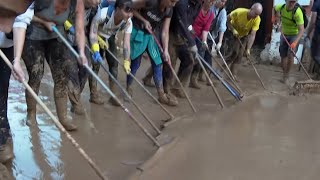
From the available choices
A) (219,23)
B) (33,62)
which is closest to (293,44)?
(219,23)

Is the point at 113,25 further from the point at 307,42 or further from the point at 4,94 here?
the point at 307,42

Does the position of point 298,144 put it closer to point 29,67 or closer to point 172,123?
point 172,123

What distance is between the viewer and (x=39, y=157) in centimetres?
380

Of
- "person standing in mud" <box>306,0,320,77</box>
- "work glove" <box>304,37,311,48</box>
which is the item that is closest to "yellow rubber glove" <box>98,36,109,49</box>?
"person standing in mud" <box>306,0,320,77</box>

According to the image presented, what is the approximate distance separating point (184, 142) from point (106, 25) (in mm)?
1693

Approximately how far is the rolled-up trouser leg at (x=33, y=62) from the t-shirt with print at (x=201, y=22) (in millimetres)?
3050

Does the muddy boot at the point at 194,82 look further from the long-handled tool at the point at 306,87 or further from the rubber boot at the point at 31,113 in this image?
the rubber boot at the point at 31,113

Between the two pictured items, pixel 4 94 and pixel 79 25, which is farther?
pixel 79 25

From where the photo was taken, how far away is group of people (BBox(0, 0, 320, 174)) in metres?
3.88

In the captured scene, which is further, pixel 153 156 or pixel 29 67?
pixel 29 67

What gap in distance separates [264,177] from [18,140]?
82.5 inches

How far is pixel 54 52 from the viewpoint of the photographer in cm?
440

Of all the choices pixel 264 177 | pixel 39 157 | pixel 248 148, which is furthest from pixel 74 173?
pixel 248 148

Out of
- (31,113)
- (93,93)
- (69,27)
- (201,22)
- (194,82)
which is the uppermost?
(69,27)
